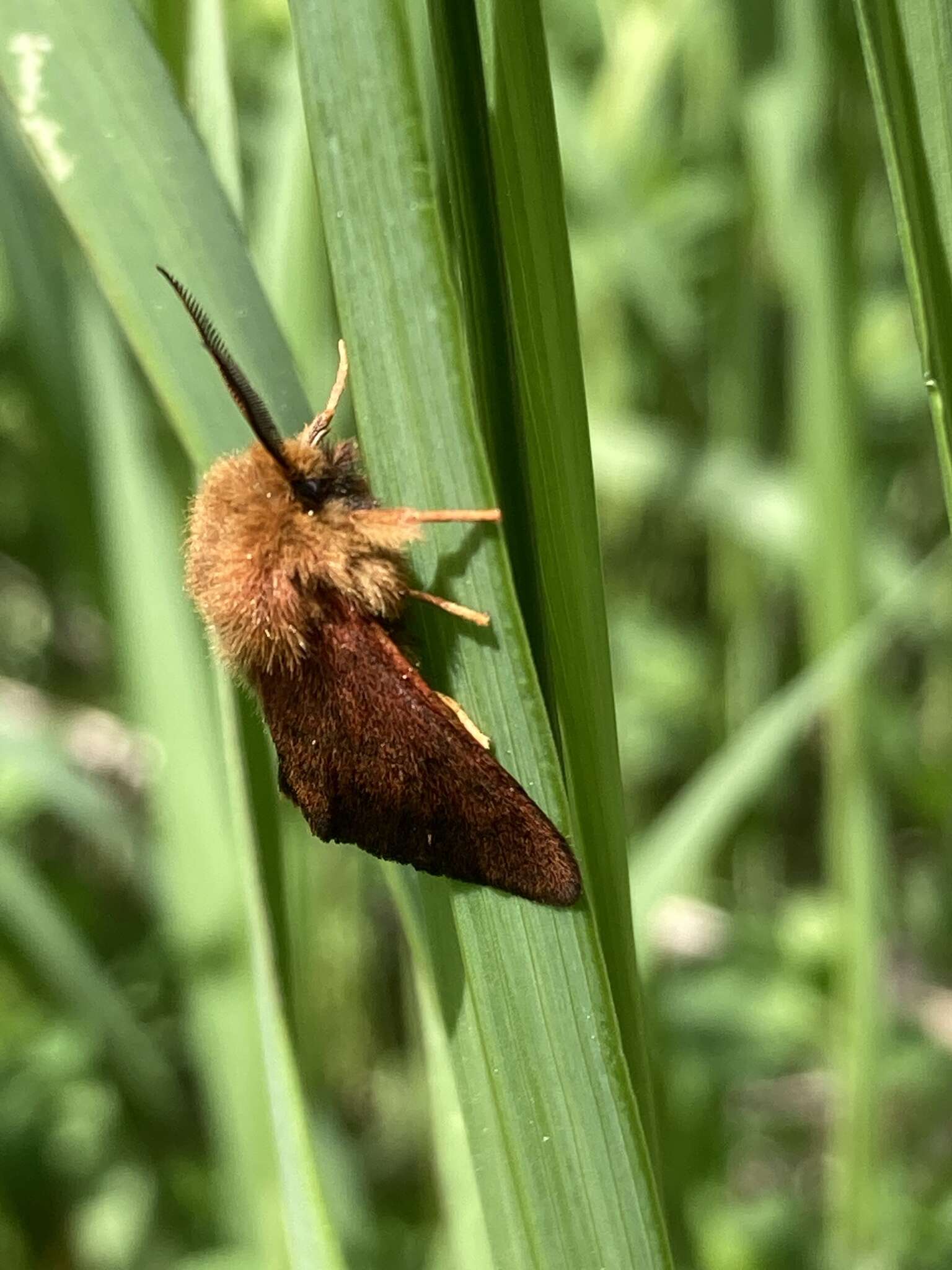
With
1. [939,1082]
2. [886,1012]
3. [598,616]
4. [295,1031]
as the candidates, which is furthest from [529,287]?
[939,1082]

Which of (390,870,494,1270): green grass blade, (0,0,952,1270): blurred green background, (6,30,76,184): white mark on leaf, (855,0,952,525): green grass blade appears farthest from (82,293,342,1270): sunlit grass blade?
(855,0,952,525): green grass blade

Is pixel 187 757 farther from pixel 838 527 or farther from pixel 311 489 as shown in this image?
pixel 838 527

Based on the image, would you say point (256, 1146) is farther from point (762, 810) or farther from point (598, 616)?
point (762, 810)

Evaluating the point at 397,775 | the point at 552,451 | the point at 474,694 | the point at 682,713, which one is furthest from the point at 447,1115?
the point at 682,713

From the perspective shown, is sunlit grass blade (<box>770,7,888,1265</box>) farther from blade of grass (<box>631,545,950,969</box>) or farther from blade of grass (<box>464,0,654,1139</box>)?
blade of grass (<box>464,0,654,1139</box>)

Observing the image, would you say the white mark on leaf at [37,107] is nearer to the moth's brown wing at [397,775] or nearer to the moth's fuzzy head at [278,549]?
the moth's fuzzy head at [278,549]
